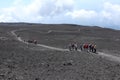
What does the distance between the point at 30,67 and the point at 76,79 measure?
21.1 feet

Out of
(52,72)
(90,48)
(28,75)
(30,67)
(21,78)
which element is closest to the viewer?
(21,78)

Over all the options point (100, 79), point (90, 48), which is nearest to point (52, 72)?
point (100, 79)

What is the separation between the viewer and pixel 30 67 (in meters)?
27.7

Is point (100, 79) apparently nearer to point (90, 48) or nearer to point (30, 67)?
point (30, 67)

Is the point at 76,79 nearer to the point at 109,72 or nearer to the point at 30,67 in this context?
the point at 109,72

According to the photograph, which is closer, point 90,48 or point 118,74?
point 118,74

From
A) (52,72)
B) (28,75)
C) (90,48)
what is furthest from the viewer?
(90,48)

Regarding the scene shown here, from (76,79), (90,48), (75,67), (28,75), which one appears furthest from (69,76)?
(90,48)

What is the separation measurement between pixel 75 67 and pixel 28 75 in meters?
6.48

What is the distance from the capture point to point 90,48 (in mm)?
47688

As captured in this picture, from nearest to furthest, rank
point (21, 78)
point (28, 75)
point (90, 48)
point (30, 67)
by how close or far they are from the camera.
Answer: point (21, 78)
point (28, 75)
point (30, 67)
point (90, 48)

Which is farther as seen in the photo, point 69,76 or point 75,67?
point 75,67

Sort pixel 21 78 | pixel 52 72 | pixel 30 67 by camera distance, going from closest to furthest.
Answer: pixel 21 78 → pixel 52 72 → pixel 30 67

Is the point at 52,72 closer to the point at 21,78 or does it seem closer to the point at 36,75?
the point at 36,75
